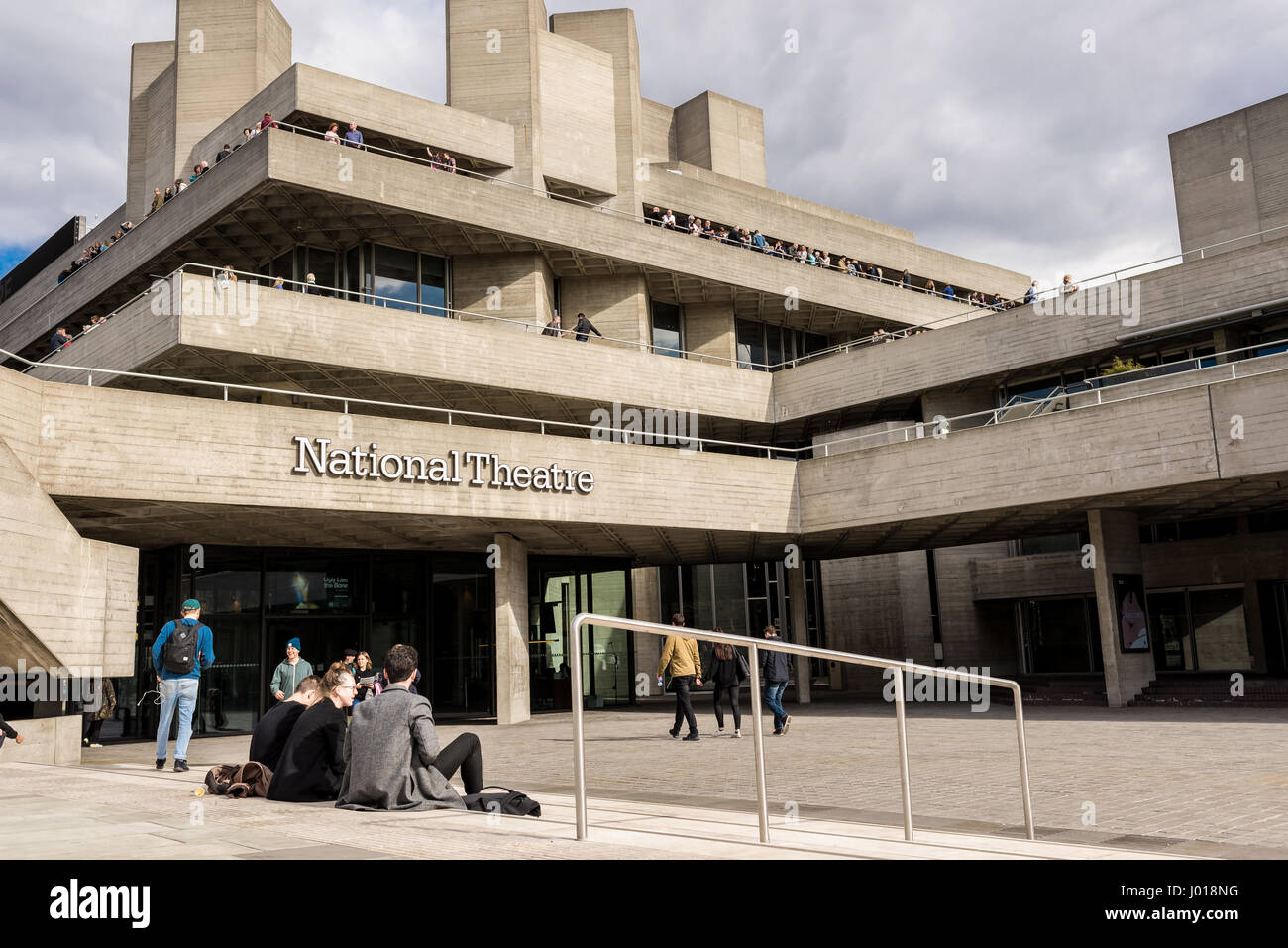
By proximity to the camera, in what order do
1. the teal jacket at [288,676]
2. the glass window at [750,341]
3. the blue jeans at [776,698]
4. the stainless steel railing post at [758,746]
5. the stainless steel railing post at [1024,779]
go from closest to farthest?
the stainless steel railing post at [758,746], the stainless steel railing post at [1024,779], the teal jacket at [288,676], the blue jeans at [776,698], the glass window at [750,341]

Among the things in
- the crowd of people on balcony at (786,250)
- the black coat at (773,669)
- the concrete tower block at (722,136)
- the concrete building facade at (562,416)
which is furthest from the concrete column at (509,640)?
the concrete tower block at (722,136)

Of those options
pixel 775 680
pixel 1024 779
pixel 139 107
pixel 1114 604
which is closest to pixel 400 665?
pixel 1024 779

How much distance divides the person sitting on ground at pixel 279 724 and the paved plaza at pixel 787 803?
0.52 meters

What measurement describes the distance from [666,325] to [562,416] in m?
6.82

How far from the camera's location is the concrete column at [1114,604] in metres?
22.1

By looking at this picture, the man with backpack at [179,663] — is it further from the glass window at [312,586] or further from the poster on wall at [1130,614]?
the poster on wall at [1130,614]

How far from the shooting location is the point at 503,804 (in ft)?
22.9

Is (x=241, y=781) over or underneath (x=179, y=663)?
underneath

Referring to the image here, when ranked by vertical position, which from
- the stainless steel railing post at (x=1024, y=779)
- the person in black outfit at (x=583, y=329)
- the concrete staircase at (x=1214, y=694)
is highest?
the person in black outfit at (x=583, y=329)

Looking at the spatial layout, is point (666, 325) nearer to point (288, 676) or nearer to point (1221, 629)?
point (1221, 629)

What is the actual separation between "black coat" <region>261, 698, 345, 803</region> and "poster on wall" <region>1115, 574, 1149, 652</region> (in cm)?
1924
